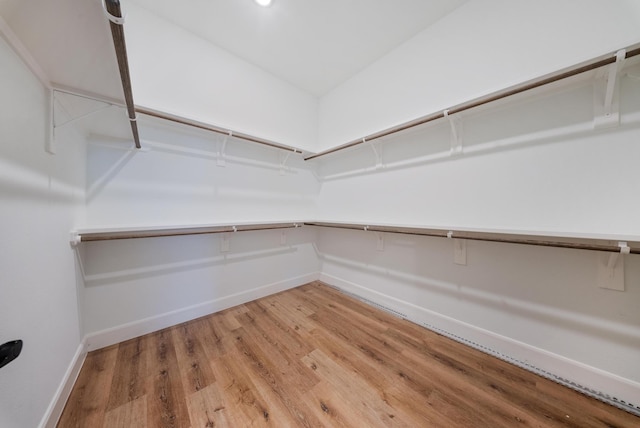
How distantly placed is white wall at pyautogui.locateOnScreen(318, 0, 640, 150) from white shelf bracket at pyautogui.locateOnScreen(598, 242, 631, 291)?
40.0 inches

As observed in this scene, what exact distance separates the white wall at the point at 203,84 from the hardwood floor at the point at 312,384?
1859 mm

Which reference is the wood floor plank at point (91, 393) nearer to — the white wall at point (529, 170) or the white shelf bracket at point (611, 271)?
the white wall at point (529, 170)

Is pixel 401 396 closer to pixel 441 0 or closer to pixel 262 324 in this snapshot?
pixel 262 324

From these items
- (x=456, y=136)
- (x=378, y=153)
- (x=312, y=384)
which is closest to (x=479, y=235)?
(x=456, y=136)

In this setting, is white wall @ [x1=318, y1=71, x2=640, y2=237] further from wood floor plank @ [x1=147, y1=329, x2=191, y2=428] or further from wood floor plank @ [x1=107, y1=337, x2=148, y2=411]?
wood floor plank @ [x1=107, y1=337, x2=148, y2=411]

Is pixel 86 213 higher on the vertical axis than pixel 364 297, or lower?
higher

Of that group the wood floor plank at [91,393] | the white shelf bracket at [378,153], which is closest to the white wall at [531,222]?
the white shelf bracket at [378,153]

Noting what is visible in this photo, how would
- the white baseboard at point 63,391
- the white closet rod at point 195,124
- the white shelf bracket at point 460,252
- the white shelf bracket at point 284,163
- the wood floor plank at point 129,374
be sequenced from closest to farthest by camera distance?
1. the white baseboard at point 63,391
2. the wood floor plank at point 129,374
3. the white closet rod at point 195,124
4. the white shelf bracket at point 460,252
5. the white shelf bracket at point 284,163

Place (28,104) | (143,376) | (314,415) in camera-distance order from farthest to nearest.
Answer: (143,376)
(314,415)
(28,104)

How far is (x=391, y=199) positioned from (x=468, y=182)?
2.15 ft

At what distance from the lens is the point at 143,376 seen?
1.26m

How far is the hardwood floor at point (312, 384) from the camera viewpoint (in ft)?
3.34

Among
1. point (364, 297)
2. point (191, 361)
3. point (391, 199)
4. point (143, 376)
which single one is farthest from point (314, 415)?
point (391, 199)

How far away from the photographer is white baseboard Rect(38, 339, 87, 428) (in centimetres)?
91
